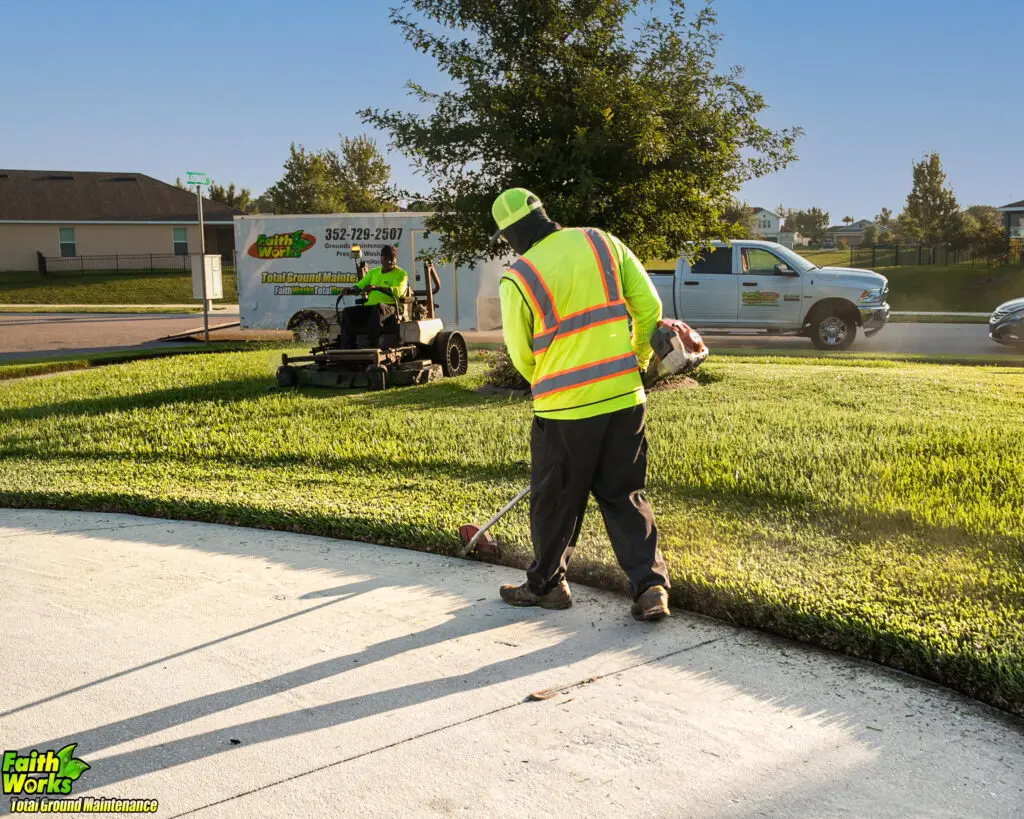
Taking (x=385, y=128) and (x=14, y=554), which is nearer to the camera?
(x=14, y=554)

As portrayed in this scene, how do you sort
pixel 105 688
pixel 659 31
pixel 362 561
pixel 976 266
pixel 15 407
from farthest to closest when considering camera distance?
pixel 976 266 → pixel 659 31 → pixel 15 407 → pixel 362 561 → pixel 105 688

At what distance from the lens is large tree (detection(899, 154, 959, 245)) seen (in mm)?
51103

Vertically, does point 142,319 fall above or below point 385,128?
below

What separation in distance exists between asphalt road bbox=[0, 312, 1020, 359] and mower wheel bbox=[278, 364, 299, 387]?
8346 millimetres

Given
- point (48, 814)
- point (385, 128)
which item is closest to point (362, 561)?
point (48, 814)

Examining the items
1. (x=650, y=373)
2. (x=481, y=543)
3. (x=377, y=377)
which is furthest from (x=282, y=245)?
(x=650, y=373)

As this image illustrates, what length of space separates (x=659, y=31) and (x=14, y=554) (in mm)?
9129

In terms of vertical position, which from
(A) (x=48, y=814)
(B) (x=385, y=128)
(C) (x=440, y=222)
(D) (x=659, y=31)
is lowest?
(A) (x=48, y=814)

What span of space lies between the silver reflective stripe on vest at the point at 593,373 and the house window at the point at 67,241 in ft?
156

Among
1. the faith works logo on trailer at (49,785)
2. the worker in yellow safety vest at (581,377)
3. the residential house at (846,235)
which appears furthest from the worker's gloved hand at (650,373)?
the residential house at (846,235)

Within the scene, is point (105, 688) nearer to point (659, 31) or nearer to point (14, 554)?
point (14, 554)

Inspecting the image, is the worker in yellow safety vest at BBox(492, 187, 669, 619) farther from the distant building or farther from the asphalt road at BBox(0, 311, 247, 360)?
the distant building

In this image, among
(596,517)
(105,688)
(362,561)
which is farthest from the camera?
(596,517)

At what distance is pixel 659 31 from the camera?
1147 centimetres
